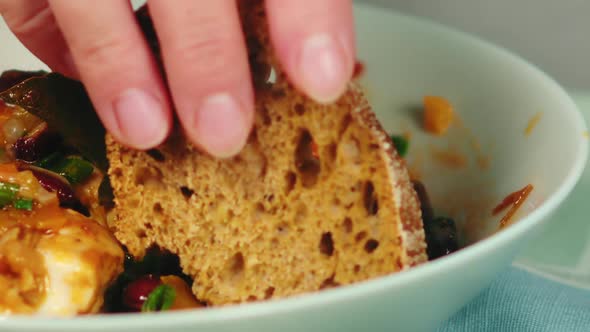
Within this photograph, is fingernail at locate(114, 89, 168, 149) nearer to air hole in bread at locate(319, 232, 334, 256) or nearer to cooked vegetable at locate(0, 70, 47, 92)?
air hole in bread at locate(319, 232, 334, 256)

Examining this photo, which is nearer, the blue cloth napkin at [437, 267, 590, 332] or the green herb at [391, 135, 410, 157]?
the blue cloth napkin at [437, 267, 590, 332]

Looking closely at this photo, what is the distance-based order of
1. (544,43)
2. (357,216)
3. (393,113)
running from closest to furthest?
(357,216) < (393,113) < (544,43)

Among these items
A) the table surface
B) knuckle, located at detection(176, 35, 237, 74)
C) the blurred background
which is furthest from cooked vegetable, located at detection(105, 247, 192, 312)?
the blurred background

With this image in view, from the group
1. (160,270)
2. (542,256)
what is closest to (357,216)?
(160,270)

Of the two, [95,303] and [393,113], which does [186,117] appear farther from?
[393,113]

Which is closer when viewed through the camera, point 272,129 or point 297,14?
point 297,14
